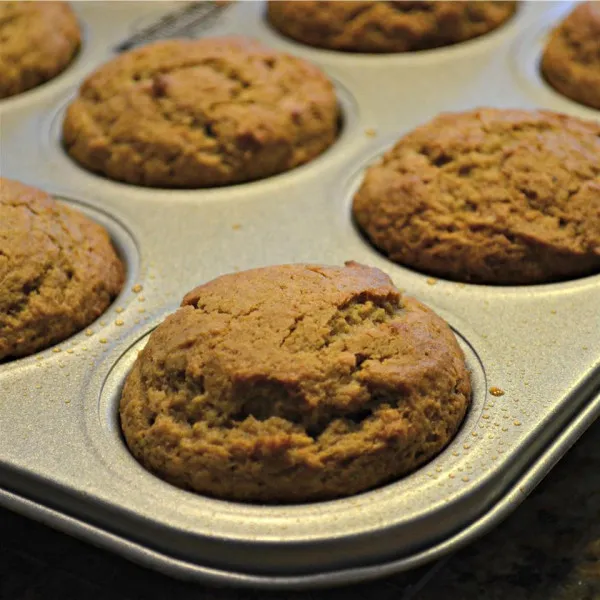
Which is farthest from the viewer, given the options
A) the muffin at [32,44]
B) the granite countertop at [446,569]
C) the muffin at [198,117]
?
the muffin at [32,44]

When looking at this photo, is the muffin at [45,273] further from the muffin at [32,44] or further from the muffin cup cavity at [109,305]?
the muffin at [32,44]

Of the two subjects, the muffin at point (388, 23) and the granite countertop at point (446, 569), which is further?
the muffin at point (388, 23)

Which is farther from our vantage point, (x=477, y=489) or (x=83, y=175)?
(x=83, y=175)

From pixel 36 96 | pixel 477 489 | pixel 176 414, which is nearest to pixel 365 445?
pixel 477 489

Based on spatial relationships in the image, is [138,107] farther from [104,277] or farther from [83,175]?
[104,277]

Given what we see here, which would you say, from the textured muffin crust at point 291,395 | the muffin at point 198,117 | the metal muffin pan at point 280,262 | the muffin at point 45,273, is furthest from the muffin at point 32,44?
the textured muffin crust at point 291,395

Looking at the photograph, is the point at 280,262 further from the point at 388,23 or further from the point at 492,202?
the point at 388,23

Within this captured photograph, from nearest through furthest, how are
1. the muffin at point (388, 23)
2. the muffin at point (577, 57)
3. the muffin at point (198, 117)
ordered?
the muffin at point (198, 117), the muffin at point (577, 57), the muffin at point (388, 23)
